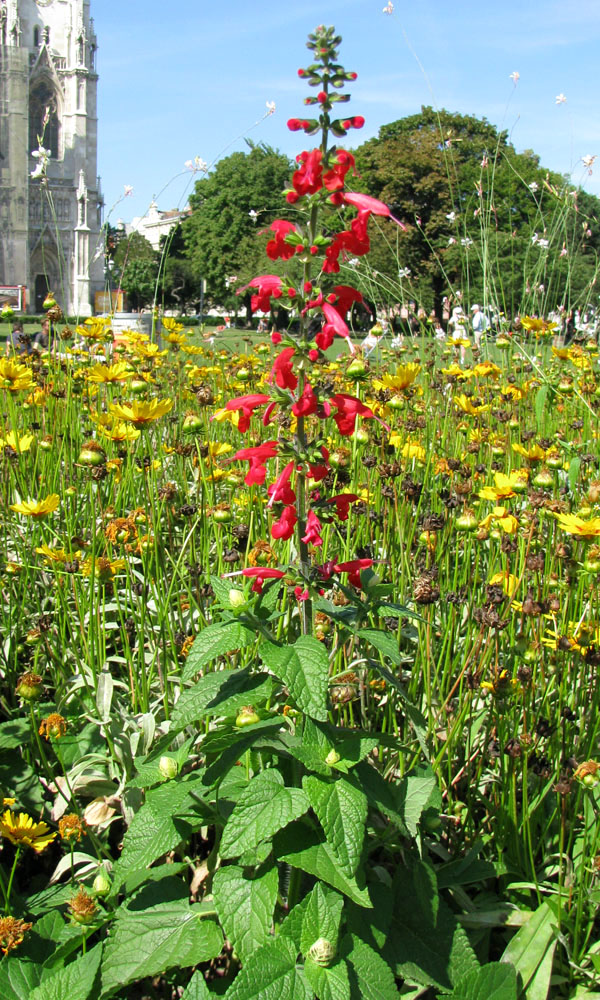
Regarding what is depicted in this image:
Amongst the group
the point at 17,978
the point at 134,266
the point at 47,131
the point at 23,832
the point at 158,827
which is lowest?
the point at 17,978

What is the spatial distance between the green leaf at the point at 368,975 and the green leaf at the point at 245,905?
0.11 metres

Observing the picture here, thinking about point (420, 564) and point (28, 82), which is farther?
point (28, 82)

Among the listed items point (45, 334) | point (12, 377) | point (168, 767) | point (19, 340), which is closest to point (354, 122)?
point (168, 767)

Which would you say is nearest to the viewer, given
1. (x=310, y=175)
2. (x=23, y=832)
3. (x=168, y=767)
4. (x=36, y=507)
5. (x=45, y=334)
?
(x=310, y=175)

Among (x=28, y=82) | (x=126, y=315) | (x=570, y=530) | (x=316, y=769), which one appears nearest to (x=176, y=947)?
(x=316, y=769)

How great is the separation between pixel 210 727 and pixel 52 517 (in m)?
1.10

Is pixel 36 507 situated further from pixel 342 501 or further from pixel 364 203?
pixel 364 203

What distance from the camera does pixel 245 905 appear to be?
0.98 metres

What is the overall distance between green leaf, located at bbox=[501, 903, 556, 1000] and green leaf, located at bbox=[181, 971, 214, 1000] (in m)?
0.45

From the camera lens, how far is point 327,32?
3.12ft

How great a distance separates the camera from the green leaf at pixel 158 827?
40.4 inches

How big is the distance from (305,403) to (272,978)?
2.25ft

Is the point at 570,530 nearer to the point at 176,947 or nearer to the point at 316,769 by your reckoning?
the point at 316,769

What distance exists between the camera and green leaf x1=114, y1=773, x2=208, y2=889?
1.03m
